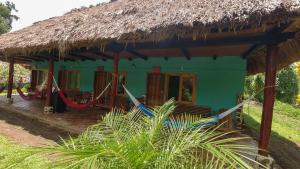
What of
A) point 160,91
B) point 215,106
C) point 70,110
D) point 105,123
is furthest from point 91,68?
point 105,123

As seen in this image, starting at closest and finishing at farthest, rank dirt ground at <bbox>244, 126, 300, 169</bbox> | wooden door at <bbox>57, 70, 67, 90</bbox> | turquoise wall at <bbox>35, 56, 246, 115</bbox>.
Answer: dirt ground at <bbox>244, 126, 300, 169</bbox>
turquoise wall at <bbox>35, 56, 246, 115</bbox>
wooden door at <bbox>57, 70, 67, 90</bbox>

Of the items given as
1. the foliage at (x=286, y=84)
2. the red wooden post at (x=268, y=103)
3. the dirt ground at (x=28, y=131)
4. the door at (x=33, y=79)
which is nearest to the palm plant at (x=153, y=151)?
the red wooden post at (x=268, y=103)

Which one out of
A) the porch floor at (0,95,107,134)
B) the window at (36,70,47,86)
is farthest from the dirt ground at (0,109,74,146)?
the window at (36,70,47,86)

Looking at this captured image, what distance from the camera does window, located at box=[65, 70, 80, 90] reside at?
10672 millimetres

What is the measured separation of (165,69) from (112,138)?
5996 mm

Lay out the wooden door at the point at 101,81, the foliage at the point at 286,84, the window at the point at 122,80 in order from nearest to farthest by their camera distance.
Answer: the window at the point at 122,80
the wooden door at the point at 101,81
the foliage at the point at 286,84

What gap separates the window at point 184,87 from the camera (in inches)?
284

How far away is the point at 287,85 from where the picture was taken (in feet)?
50.0

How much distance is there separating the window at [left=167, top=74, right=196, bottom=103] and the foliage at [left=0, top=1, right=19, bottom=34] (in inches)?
976

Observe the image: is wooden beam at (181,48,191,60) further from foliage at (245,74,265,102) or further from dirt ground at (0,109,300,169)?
foliage at (245,74,265,102)

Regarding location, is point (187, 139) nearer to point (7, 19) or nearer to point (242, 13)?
point (242, 13)

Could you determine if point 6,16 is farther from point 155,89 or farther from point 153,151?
point 153,151

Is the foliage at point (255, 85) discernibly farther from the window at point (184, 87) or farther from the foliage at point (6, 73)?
the foliage at point (6, 73)

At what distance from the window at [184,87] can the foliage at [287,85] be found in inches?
393
